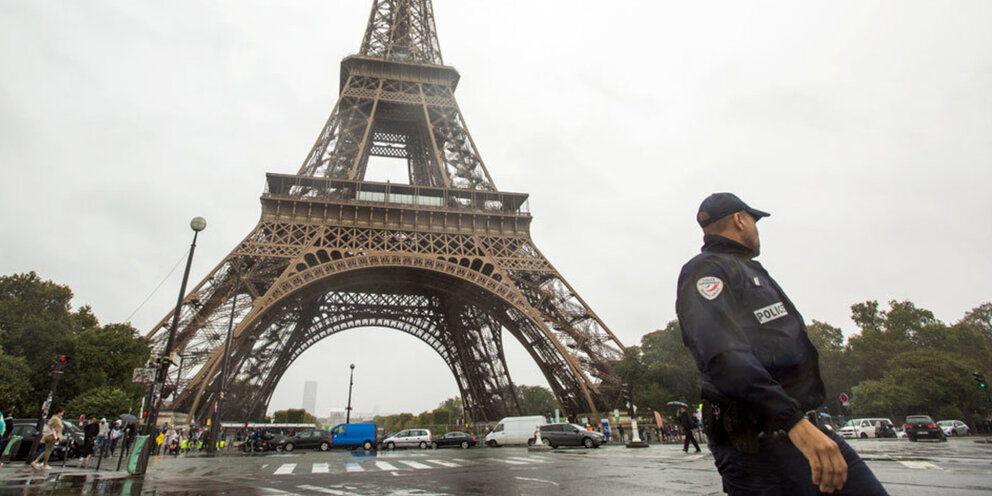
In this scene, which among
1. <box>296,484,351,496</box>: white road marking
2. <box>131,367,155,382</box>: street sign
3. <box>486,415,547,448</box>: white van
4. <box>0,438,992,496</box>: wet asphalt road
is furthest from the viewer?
<box>486,415,547,448</box>: white van

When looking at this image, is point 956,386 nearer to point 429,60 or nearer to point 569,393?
point 569,393

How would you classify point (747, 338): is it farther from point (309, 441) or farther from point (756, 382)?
point (309, 441)

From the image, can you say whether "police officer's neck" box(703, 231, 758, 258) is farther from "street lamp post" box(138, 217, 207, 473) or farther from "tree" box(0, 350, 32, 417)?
"tree" box(0, 350, 32, 417)

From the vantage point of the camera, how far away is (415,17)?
132 feet

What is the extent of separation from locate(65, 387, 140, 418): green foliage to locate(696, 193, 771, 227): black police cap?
36061 mm

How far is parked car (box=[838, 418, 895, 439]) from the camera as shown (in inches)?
1222

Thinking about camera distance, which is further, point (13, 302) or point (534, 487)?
point (13, 302)

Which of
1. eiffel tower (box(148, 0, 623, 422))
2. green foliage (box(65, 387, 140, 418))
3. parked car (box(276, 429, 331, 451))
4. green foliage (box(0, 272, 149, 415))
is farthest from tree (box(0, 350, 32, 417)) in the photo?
parked car (box(276, 429, 331, 451))

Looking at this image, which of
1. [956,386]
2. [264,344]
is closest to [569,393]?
[264,344]

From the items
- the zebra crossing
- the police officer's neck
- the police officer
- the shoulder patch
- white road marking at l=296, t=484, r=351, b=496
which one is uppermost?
the police officer's neck

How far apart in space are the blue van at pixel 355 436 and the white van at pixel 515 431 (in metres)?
6.64

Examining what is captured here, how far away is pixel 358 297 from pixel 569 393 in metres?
19.7

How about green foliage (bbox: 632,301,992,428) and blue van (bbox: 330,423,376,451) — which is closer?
blue van (bbox: 330,423,376,451)

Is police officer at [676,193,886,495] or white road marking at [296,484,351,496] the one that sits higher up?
police officer at [676,193,886,495]
